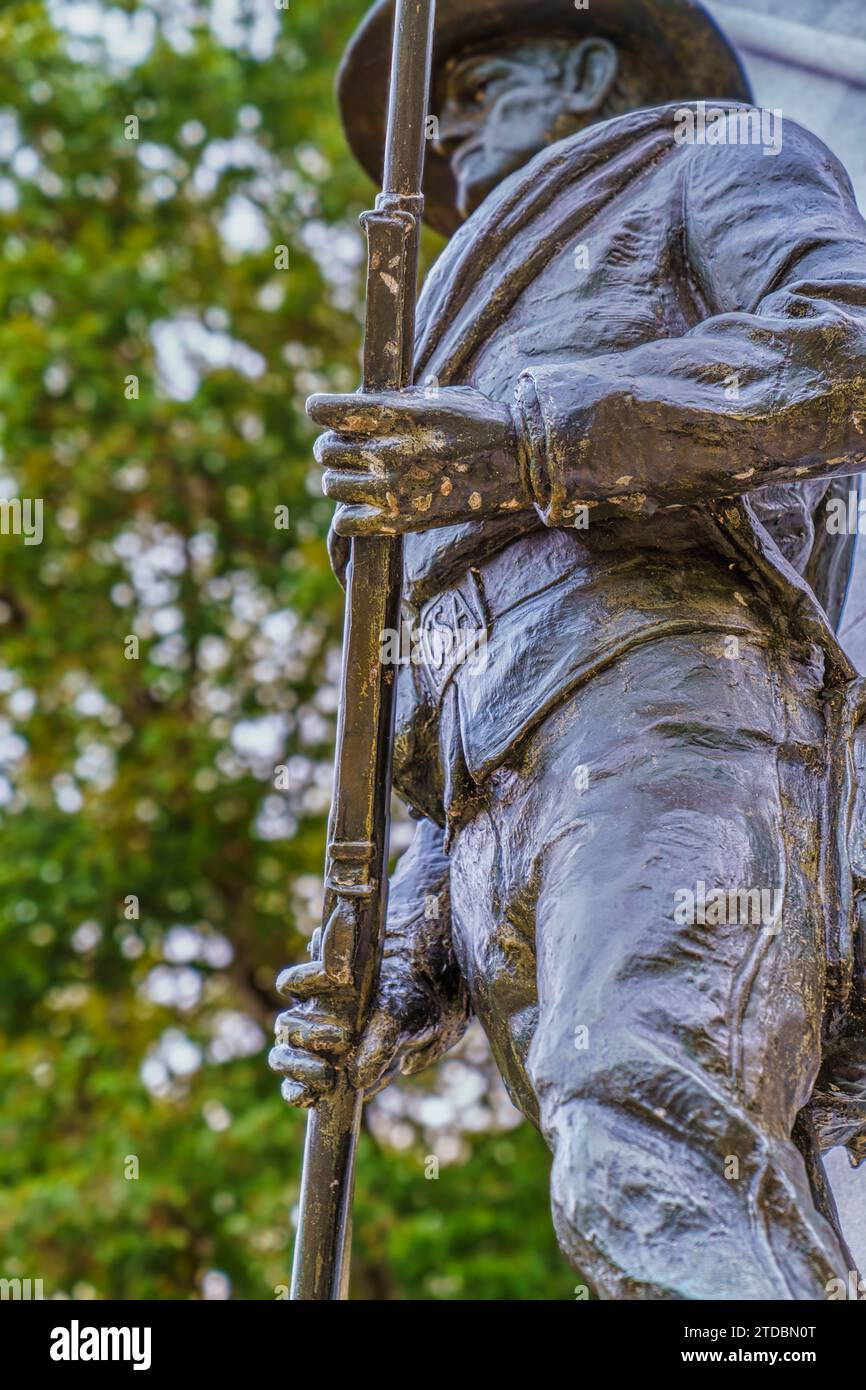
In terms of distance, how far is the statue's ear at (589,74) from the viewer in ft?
11.2

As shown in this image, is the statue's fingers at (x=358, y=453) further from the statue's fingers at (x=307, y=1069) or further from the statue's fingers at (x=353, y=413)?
the statue's fingers at (x=307, y=1069)

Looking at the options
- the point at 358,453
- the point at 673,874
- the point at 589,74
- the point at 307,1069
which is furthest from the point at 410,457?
the point at 589,74

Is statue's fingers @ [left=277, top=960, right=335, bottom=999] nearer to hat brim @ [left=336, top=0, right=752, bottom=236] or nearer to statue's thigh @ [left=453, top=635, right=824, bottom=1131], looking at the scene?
statue's thigh @ [left=453, top=635, right=824, bottom=1131]

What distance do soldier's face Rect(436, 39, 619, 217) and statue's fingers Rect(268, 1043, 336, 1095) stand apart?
164cm

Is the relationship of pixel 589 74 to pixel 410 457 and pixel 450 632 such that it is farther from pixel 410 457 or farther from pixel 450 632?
pixel 410 457

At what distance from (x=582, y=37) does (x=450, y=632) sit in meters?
1.48

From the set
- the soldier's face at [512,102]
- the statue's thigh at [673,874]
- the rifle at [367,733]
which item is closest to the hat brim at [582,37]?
the soldier's face at [512,102]

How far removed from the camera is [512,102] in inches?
133

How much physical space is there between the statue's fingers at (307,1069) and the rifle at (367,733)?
23 mm

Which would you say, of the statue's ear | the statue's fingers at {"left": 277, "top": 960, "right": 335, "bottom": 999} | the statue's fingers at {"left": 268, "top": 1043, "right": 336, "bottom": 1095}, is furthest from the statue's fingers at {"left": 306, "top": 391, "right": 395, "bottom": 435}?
the statue's ear

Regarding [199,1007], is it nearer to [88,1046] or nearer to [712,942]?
[88,1046]

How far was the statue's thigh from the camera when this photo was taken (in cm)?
204

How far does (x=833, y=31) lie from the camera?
4062 mm

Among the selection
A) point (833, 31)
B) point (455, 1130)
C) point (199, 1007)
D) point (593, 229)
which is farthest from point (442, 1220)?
point (593, 229)
